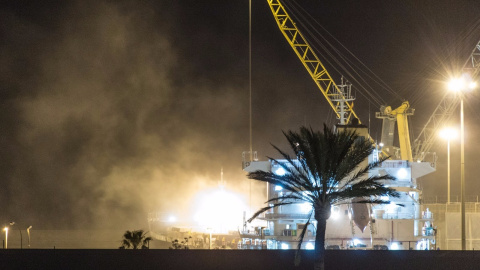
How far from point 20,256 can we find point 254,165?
2452cm

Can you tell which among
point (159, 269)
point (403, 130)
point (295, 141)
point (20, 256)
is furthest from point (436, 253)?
point (403, 130)

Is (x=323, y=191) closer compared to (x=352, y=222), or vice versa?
(x=323, y=191)

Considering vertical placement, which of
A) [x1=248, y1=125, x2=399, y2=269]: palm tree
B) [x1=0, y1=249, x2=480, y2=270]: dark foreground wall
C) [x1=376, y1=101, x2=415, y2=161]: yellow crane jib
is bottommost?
[x1=0, y1=249, x2=480, y2=270]: dark foreground wall

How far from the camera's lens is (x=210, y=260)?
2830cm

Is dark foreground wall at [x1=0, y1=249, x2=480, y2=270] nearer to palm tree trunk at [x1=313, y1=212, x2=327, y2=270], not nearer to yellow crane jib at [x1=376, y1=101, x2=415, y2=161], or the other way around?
palm tree trunk at [x1=313, y1=212, x2=327, y2=270]

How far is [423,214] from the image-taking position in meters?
50.6

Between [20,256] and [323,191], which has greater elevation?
[323,191]

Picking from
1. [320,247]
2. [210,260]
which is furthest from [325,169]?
[210,260]

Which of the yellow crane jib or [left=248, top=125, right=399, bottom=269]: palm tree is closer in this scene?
[left=248, top=125, right=399, bottom=269]: palm tree

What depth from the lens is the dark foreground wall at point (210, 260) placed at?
2723 centimetres

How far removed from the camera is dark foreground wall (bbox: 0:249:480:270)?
1072 inches

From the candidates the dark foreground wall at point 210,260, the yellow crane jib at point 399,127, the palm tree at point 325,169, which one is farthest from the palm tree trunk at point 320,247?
the yellow crane jib at point 399,127

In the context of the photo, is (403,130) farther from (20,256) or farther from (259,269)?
(20,256)

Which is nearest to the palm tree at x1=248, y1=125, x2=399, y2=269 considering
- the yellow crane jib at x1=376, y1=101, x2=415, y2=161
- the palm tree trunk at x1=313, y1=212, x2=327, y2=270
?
the palm tree trunk at x1=313, y1=212, x2=327, y2=270
